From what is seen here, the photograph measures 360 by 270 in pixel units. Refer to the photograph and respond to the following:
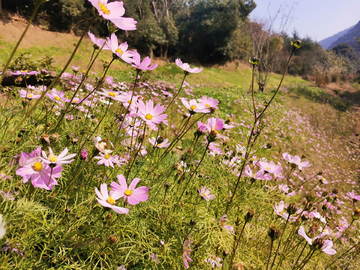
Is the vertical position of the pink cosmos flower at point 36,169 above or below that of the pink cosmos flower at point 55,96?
below

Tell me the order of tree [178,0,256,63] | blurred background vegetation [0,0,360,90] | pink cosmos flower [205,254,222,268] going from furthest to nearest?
tree [178,0,256,63]
blurred background vegetation [0,0,360,90]
pink cosmos flower [205,254,222,268]

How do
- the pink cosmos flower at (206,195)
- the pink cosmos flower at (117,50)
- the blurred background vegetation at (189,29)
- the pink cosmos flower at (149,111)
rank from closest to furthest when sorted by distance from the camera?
1. the pink cosmos flower at (117,50)
2. the pink cosmos flower at (149,111)
3. the pink cosmos flower at (206,195)
4. the blurred background vegetation at (189,29)

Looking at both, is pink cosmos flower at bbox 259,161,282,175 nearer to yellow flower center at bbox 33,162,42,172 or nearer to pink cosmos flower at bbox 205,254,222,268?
pink cosmos flower at bbox 205,254,222,268

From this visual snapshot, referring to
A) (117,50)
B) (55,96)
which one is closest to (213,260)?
(117,50)

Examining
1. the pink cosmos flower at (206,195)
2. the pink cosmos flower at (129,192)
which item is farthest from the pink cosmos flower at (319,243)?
the pink cosmos flower at (129,192)

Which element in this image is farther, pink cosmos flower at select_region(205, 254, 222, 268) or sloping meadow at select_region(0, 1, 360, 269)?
pink cosmos flower at select_region(205, 254, 222, 268)

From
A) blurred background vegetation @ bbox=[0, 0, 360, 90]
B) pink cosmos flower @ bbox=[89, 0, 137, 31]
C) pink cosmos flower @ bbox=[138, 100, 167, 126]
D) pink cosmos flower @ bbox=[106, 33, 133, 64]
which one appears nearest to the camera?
pink cosmos flower @ bbox=[89, 0, 137, 31]

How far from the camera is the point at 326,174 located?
388 centimetres

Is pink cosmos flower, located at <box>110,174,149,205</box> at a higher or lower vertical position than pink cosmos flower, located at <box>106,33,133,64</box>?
lower

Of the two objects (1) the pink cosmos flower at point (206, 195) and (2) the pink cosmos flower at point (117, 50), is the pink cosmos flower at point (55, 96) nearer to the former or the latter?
(2) the pink cosmos flower at point (117, 50)

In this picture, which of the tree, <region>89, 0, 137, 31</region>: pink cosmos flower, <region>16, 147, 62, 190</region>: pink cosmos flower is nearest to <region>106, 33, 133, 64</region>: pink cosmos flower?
<region>89, 0, 137, 31</region>: pink cosmos flower

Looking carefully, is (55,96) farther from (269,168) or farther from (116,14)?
(269,168)

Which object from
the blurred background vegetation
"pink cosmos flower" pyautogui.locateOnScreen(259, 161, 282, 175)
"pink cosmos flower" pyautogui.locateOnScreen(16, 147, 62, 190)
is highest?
the blurred background vegetation

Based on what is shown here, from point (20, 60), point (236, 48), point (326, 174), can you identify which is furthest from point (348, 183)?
point (236, 48)
